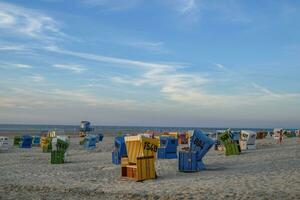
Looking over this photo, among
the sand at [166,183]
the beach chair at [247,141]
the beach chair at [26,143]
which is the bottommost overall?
the sand at [166,183]

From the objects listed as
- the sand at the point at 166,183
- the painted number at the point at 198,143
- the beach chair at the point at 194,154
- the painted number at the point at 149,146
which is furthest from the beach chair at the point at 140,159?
the painted number at the point at 198,143

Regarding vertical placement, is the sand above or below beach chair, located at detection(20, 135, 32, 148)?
below

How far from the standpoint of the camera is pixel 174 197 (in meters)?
10.1

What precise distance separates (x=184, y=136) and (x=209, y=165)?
26.4 m

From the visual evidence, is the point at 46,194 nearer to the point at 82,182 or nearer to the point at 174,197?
the point at 82,182

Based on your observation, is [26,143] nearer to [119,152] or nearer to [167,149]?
[167,149]

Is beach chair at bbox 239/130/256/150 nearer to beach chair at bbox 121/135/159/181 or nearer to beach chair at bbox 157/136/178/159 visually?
beach chair at bbox 157/136/178/159

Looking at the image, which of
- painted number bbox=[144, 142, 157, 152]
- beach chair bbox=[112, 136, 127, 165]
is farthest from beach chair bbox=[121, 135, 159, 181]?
beach chair bbox=[112, 136, 127, 165]

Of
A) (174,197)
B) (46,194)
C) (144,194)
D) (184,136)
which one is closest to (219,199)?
(174,197)

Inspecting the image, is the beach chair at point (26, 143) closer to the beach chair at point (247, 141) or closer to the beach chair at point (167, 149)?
the beach chair at point (167, 149)

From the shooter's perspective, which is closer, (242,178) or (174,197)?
(174,197)

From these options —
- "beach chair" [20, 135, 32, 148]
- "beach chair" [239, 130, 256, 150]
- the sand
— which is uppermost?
"beach chair" [239, 130, 256, 150]

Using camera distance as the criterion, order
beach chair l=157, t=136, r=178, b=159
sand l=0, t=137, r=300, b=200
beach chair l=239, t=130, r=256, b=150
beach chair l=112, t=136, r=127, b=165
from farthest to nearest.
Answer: beach chair l=239, t=130, r=256, b=150
beach chair l=157, t=136, r=178, b=159
beach chair l=112, t=136, r=127, b=165
sand l=0, t=137, r=300, b=200

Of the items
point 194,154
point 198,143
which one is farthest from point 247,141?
point 194,154
